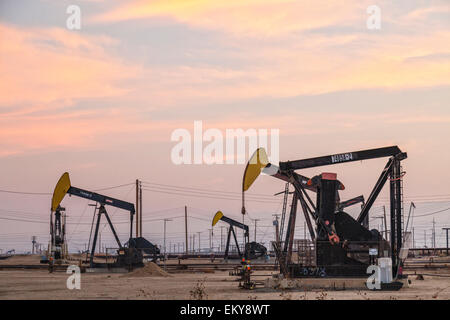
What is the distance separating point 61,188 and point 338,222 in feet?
68.6

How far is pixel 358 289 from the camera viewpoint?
77.7ft

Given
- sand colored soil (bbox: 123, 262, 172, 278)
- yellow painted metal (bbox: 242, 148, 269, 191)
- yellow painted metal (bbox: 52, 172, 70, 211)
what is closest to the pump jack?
yellow painted metal (bbox: 52, 172, 70, 211)

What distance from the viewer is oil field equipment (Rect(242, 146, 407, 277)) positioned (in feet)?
84.2

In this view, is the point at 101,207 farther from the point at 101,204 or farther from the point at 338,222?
the point at 338,222

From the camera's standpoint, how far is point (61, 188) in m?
41.9

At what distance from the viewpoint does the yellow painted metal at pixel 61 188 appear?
41.4 m

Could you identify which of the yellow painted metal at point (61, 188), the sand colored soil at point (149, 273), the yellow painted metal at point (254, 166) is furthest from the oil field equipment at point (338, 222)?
the yellow painted metal at point (61, 188)

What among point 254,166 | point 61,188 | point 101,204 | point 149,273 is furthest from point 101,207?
point 254,166

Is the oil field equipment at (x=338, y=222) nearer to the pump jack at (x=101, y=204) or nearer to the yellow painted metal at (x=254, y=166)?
the yellow painted metal at (x=254, y=166)
